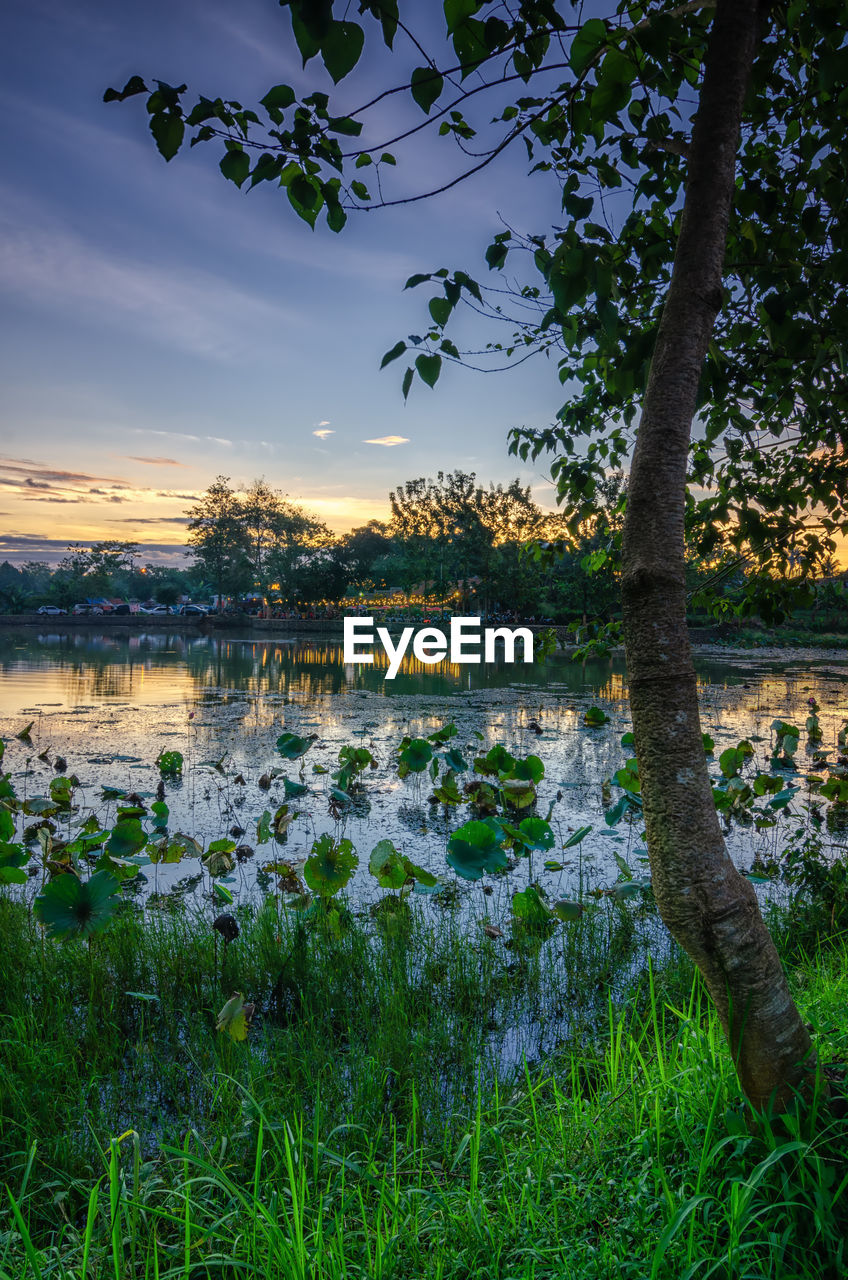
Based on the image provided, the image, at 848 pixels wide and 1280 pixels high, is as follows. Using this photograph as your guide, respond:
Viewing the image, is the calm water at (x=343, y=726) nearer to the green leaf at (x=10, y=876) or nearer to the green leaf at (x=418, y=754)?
the green leaf at (x=418, y=754)

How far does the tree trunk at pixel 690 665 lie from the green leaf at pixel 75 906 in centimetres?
193

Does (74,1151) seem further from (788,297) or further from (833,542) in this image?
(833,542)

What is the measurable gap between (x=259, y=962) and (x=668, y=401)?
2.44 m

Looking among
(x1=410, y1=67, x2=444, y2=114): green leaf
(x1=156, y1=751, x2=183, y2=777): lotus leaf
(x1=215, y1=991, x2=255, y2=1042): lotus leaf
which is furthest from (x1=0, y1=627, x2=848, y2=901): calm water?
(x1=410, y1=67, x2=444, y2=114): green leaf

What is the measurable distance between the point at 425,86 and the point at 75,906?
2464 millimetres

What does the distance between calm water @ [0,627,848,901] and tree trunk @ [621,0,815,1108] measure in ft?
8.13

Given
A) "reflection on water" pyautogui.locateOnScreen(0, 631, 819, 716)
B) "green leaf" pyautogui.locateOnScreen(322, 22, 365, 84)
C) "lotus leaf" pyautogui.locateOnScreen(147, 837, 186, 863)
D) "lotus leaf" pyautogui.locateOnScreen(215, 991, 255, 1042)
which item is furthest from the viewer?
"reflection on water" pyautogui.locateOnScreen(0, 631, 819, 716)

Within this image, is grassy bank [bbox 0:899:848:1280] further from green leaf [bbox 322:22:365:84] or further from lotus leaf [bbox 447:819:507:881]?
green leaf [bbox 322:22:365:84]

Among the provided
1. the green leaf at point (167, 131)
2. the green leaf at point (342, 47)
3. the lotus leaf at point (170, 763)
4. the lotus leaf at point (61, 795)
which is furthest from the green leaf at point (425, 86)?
the lotus leaf at point (170, 763)

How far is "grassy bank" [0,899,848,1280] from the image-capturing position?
1131 millimetres

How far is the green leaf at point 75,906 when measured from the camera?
2.24 meters

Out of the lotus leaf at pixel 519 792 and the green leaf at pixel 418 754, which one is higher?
the green leaf at pixel 418 754

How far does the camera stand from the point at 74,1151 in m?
1.65

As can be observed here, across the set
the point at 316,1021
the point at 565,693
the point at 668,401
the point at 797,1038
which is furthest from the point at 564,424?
the point at 565,693
